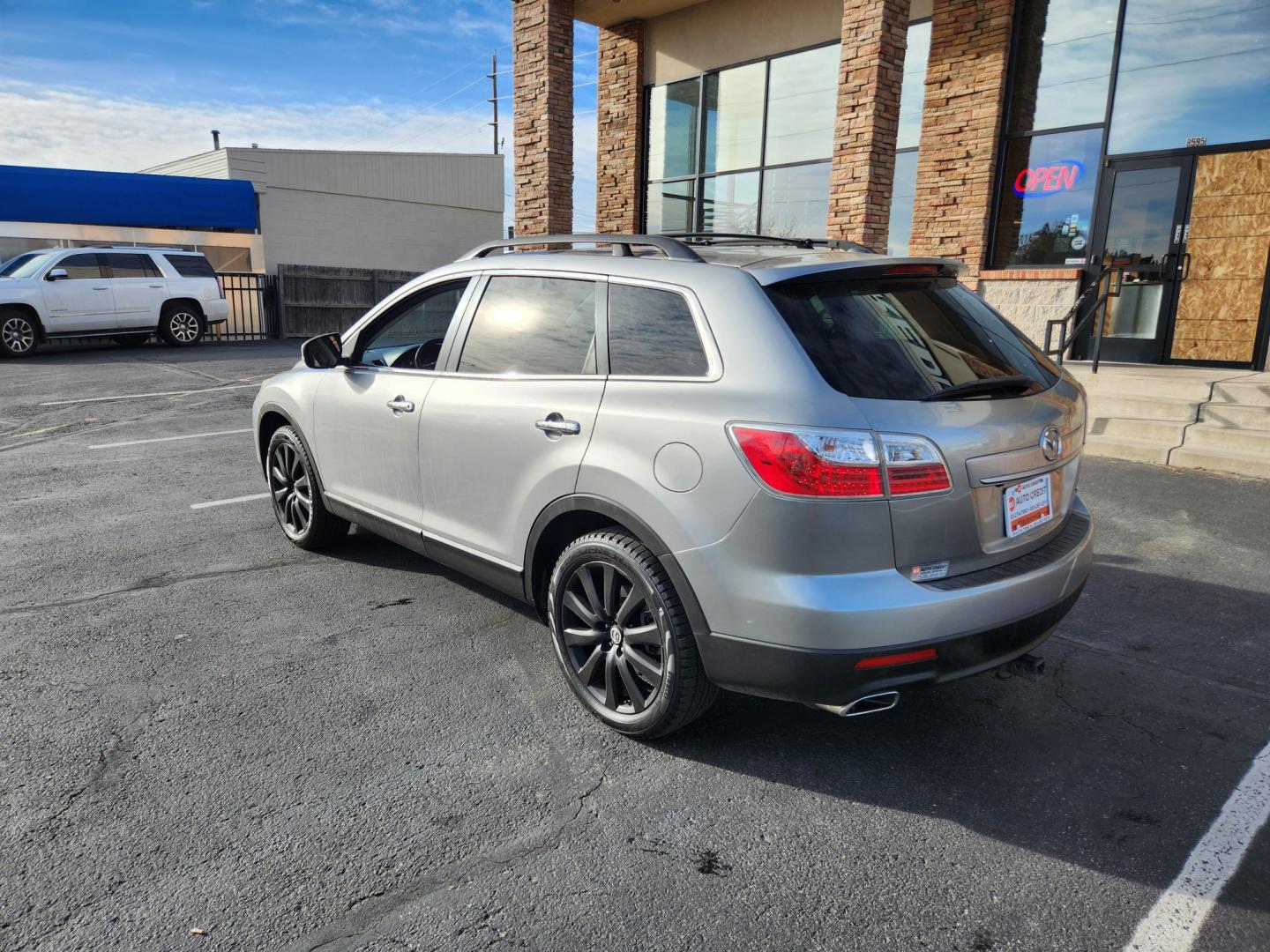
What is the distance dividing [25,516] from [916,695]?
5924 millimetres

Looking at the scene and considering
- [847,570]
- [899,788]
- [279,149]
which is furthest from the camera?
[279,149]

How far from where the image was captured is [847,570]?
2.55m

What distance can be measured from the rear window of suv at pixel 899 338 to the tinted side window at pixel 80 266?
55.1ft

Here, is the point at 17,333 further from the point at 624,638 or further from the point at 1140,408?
the point at 1140,408

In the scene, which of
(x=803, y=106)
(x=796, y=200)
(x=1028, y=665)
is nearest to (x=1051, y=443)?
(x=1028, y=665)

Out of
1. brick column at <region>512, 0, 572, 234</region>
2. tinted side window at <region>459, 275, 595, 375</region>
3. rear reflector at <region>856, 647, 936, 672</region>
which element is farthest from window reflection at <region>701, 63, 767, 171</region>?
rear reflector at <region>856, 647, 936, 672</region>

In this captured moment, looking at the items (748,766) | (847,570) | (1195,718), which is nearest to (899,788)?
(748,766)

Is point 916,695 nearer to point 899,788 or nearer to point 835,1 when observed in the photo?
point 899,788

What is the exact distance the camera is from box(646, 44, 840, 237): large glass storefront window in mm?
13000

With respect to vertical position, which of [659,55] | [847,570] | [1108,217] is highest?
[659,55]

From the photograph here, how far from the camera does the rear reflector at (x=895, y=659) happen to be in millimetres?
2549

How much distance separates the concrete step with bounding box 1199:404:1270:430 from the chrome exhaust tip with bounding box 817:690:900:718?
661 centimetres

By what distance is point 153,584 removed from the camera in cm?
466

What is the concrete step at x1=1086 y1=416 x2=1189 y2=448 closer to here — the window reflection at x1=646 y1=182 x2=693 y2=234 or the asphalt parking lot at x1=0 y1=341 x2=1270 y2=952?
the asphalt parking lot at x1=0 y1=341 x2=1270 y2=952
